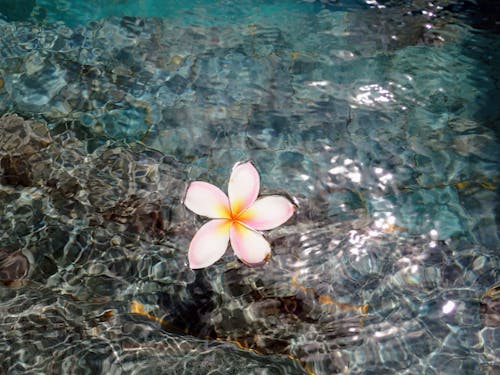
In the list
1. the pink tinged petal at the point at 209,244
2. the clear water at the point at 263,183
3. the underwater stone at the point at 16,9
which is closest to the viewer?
the clear water at the point at 263,183

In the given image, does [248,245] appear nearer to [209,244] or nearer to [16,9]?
[209,244]

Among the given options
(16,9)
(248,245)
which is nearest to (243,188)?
(248,245)

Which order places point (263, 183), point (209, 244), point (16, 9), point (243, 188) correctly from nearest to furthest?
point (209, 244), point (243, 188), point (263, 183), point (16, 9)

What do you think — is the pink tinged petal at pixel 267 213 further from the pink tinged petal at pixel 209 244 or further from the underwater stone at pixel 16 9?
the underwater stone at pixel 16 9

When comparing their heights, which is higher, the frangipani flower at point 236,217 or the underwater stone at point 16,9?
the underwater stone at point 16,9

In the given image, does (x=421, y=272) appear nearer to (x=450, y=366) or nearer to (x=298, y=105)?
(x=450, y=366)

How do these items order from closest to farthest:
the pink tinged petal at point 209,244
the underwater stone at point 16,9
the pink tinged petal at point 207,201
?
the pink tinged petal at point 209,244 < the pink tinged petal at point 207,201 < the underwater stone at point 16,9

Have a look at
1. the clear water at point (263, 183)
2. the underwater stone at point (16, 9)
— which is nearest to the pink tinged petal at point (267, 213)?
the clear water at point (263, 183)

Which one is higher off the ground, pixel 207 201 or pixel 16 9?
pixel 16 9
